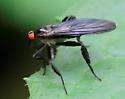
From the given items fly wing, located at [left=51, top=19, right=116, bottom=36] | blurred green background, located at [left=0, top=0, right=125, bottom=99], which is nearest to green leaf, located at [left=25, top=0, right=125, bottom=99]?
blurred green background, located at [left=0, top=0, right=125, bottom=99]

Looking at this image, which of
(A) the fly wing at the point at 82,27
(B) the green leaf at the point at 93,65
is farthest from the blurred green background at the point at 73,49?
(A) the fly wing at the point at 82,27

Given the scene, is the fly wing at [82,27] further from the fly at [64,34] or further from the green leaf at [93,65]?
the green leaf at [93,65]

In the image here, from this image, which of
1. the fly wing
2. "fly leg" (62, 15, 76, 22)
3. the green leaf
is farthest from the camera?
"fly leg" (62, 15, 76, 22)

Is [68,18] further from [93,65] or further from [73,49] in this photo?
[93,65]

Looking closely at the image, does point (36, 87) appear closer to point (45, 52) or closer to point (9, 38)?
point (45, 52)

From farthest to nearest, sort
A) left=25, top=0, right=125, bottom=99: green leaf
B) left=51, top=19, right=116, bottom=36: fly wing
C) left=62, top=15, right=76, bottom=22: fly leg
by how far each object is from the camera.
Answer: left=62, top=15, right=76, bottom=22: fly leg → left=51, top=19, right=116, bottom=36: fly wing → left=25, top=0, right=125, bottom=99: green leaf

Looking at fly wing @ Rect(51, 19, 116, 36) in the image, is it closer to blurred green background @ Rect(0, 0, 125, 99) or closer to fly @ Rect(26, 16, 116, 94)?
fly @ Rect(26, 16, 116, 94)

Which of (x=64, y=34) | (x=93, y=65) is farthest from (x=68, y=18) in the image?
(x=93, y=65)

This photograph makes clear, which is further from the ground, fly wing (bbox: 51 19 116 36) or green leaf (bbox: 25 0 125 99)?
fly wing (bbox: 51 19 116 36)
